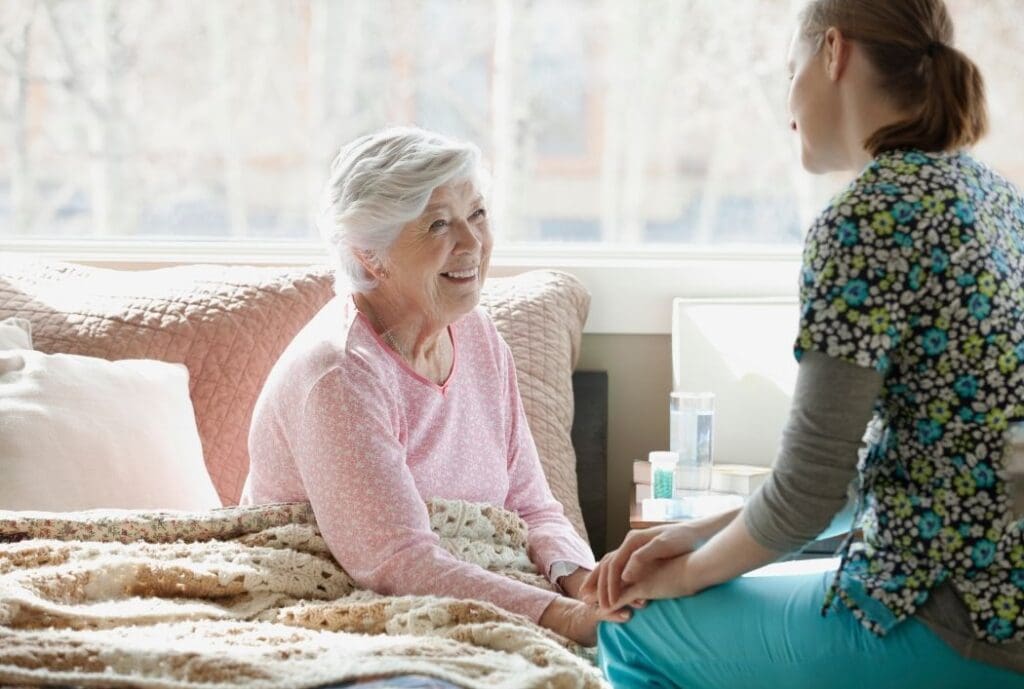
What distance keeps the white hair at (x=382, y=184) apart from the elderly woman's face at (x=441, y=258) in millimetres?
22

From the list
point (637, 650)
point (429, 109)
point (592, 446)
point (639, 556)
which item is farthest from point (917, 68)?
point (429, 109)

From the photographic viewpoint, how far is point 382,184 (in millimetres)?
2045

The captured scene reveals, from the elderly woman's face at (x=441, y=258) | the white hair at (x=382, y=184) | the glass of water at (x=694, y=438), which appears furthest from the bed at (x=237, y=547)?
the white hair at (x=382, y=184)

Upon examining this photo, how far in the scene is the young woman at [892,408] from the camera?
1341 mm

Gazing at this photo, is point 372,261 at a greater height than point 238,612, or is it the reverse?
point 372,261

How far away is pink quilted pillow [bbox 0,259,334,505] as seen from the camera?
2494 millimetres

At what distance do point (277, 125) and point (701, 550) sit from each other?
1.93m

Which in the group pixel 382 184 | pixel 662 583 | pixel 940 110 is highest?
pixel 940 110

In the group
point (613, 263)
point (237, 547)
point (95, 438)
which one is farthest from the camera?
point (613, 263)

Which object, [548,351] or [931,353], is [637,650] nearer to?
[931,353]

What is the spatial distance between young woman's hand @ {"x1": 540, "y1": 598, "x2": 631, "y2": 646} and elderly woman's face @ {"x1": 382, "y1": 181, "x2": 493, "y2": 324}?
1.67ft

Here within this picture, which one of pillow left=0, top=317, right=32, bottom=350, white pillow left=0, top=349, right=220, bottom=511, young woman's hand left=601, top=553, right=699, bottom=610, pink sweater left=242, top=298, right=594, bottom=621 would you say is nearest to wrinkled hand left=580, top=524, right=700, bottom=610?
young woman's hand left=601, top=553, right=699, bottom=610

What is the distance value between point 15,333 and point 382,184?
83 centimetres

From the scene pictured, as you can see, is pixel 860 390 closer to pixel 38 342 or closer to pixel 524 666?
pixel 524 666
